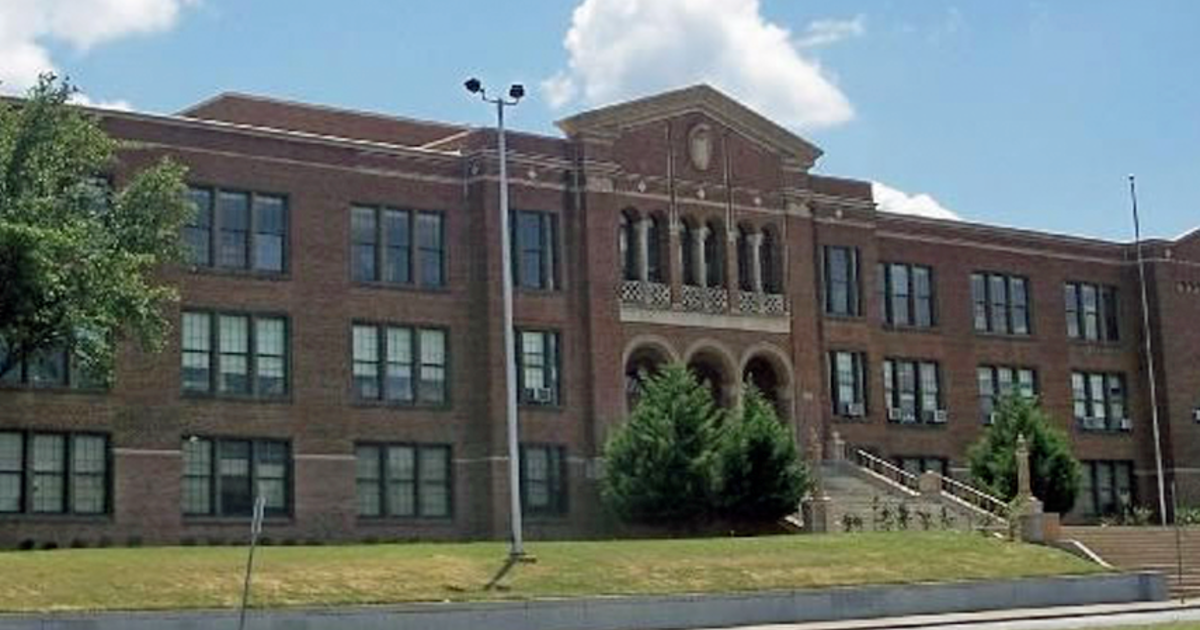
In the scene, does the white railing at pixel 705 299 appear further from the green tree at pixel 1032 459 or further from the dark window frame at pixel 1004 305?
the dark window frame at pixel 1004 305

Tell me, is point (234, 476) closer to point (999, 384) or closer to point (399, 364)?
point (399, 364)

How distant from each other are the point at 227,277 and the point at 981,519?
73.4 feet

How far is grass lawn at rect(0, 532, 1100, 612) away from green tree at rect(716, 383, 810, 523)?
15.1 feet

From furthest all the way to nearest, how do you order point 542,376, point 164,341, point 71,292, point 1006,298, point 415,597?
point 1006,298 < point 542,376 < point 164,341 < point 71,292 < point 415,597

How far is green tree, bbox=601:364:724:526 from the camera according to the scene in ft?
176

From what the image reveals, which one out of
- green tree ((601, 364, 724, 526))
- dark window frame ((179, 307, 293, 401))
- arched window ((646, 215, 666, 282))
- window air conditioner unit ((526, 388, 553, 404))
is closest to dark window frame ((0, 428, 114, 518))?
dark window frame ((179, 307, 293, 401))

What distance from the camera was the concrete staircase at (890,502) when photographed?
183 ft

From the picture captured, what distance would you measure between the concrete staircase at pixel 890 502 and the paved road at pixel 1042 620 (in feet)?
39.3

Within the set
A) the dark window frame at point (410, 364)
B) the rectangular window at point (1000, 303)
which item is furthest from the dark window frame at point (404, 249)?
the rectangular window at point (1000, 303)

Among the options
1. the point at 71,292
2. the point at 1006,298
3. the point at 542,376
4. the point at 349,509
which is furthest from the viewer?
the point at 1006,298

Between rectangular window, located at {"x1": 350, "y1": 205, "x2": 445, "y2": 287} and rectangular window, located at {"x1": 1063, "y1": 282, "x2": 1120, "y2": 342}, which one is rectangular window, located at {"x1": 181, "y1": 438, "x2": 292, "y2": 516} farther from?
rectangular window, located at {"x1": 1063, "y1": 282, "x2": 1120, "y2": 342}

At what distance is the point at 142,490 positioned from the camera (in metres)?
50.9

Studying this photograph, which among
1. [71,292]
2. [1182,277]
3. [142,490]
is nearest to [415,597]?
[71,292]

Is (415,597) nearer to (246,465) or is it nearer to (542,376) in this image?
(246,465)
